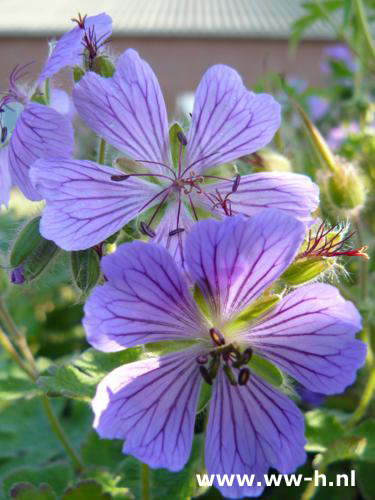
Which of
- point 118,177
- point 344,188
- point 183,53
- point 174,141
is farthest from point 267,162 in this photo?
point 183,53

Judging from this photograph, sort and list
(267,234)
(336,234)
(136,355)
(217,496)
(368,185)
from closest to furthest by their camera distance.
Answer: (267,234) < (336,234) < (136,355) < (217,496) < (368,185)

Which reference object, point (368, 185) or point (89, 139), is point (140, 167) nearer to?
point (368, 185)


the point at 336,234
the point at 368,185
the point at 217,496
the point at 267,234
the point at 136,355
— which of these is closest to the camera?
the point at 267,234

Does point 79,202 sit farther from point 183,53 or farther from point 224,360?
point 183,53

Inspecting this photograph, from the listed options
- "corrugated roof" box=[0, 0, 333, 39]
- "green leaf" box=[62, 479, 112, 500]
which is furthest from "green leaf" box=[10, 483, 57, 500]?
"corrugated roof" box=[0, 0, 333, 39]

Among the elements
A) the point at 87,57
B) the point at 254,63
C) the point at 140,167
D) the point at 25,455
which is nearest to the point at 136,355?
the point at 140,167

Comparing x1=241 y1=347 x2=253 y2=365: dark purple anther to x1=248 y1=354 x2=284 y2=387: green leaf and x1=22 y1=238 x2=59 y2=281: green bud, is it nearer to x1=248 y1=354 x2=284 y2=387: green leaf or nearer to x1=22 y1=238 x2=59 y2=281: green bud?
x1=248 y1=354 x2=284 y2=387: green leaf

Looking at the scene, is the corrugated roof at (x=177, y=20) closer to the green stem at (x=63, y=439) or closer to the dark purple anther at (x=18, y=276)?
the green stem at (x=63, y=439)

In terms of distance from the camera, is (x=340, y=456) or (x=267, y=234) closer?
(x=267, y=234)
